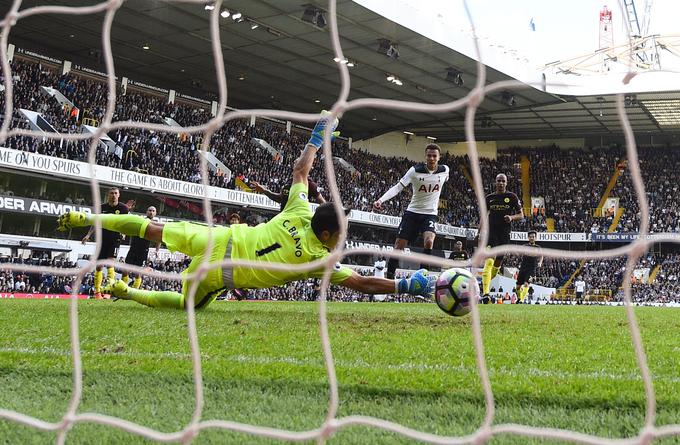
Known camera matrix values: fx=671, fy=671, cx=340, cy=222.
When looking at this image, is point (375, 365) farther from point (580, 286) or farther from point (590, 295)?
point (590, 295)

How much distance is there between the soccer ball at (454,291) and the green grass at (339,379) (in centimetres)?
27

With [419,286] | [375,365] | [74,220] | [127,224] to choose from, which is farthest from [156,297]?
[375,365]

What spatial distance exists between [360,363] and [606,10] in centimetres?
1862

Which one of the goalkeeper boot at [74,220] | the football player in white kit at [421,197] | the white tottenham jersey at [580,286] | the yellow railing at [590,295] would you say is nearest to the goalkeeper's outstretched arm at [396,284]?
the goalkeeper boot at [74,220]

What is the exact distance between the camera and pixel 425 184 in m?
8.91

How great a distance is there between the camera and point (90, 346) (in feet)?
14.9

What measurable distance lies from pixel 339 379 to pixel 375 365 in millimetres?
528

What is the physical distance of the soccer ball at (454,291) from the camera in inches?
187

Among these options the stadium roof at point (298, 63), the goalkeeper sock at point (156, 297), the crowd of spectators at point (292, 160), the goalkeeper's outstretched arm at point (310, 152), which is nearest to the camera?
the goalkeeper's outstretched arm at point (310, 152)

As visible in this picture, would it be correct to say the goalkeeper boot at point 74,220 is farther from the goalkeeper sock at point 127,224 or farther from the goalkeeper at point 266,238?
the goalkeeper sock at point 127,224

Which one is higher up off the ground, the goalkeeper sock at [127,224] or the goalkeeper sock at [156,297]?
the goalkeeper sock at [127,224]

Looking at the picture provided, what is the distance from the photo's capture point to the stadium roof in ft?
72.3

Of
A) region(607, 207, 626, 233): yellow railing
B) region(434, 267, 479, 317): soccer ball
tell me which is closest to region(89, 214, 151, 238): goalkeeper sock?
region(434, 267, 479, 317): soccer ball

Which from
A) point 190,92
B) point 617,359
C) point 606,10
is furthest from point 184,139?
point 617,359
